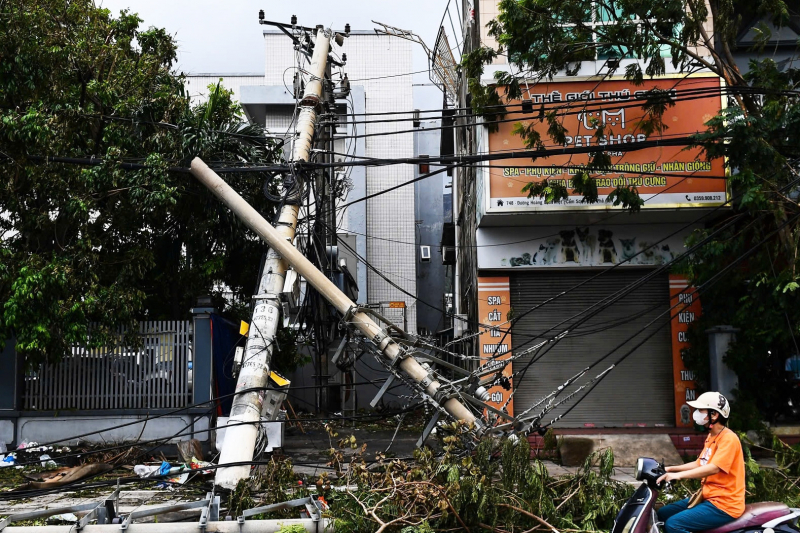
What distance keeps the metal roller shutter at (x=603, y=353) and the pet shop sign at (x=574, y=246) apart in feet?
1.11

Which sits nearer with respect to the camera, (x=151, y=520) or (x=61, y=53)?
(x=151, y=520)

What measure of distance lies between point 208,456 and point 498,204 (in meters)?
→ 6.38

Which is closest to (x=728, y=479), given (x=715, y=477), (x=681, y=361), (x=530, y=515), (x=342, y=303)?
(x=715, y=477)

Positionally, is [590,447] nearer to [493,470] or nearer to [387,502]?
[493,470]

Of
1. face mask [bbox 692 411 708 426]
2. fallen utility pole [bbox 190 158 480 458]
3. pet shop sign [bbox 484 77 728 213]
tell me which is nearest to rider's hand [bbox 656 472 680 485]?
face mask [bbox 692 411 708 426]

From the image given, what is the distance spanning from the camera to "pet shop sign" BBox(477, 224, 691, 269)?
516 inches

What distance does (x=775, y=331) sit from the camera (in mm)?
11070

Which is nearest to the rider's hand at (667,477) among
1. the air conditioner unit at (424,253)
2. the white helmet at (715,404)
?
the white helmet at (715,404)

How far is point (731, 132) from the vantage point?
10078mm

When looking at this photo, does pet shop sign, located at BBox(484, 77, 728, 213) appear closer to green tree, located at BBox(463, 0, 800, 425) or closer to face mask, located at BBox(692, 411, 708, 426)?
green tree, located at BBox(463, 0, 800, 425)

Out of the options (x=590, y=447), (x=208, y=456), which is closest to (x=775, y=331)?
(x=590, y=447)

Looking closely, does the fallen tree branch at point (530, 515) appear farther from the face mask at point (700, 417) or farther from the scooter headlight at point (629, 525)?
the face mask at point (700, 417)

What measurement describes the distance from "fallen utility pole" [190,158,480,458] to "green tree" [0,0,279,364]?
Result: 1.45m

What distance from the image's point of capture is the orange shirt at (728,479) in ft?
16.6
